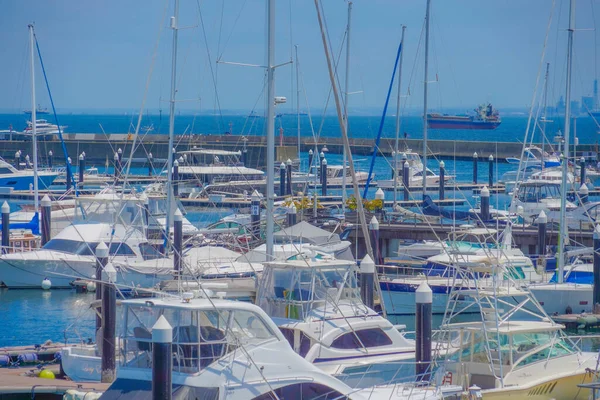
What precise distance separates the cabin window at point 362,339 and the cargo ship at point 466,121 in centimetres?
14187

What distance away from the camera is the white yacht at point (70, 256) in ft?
108

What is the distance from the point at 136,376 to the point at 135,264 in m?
17.7

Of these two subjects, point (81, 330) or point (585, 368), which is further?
point (81, 330)

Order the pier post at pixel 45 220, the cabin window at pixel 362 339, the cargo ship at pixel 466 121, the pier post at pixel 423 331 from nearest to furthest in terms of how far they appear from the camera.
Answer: the pier post at pixel 423 331, the cabin window at pixel 362 339, the pier post at pixel 45 220, the cargo ship at pixel 466 121

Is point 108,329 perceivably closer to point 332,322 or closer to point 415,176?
point 332,322

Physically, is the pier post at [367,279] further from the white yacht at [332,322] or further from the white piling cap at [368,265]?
the white yacht at [332,322]

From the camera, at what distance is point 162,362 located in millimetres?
13398

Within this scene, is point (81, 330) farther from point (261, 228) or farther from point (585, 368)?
point (585, 368)

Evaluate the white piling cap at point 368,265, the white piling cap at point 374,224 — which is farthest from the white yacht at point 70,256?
the white piling cap at point 368,265

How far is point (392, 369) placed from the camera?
18219mm

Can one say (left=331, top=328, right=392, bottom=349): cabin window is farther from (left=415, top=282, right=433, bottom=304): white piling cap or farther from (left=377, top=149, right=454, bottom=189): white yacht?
(left=377, top=149, right=454, bottom=189): white yacht

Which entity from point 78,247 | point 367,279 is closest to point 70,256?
point 78,247

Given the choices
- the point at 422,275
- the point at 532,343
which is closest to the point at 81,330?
the point at 422,275

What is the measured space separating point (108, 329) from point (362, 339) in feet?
14.8
